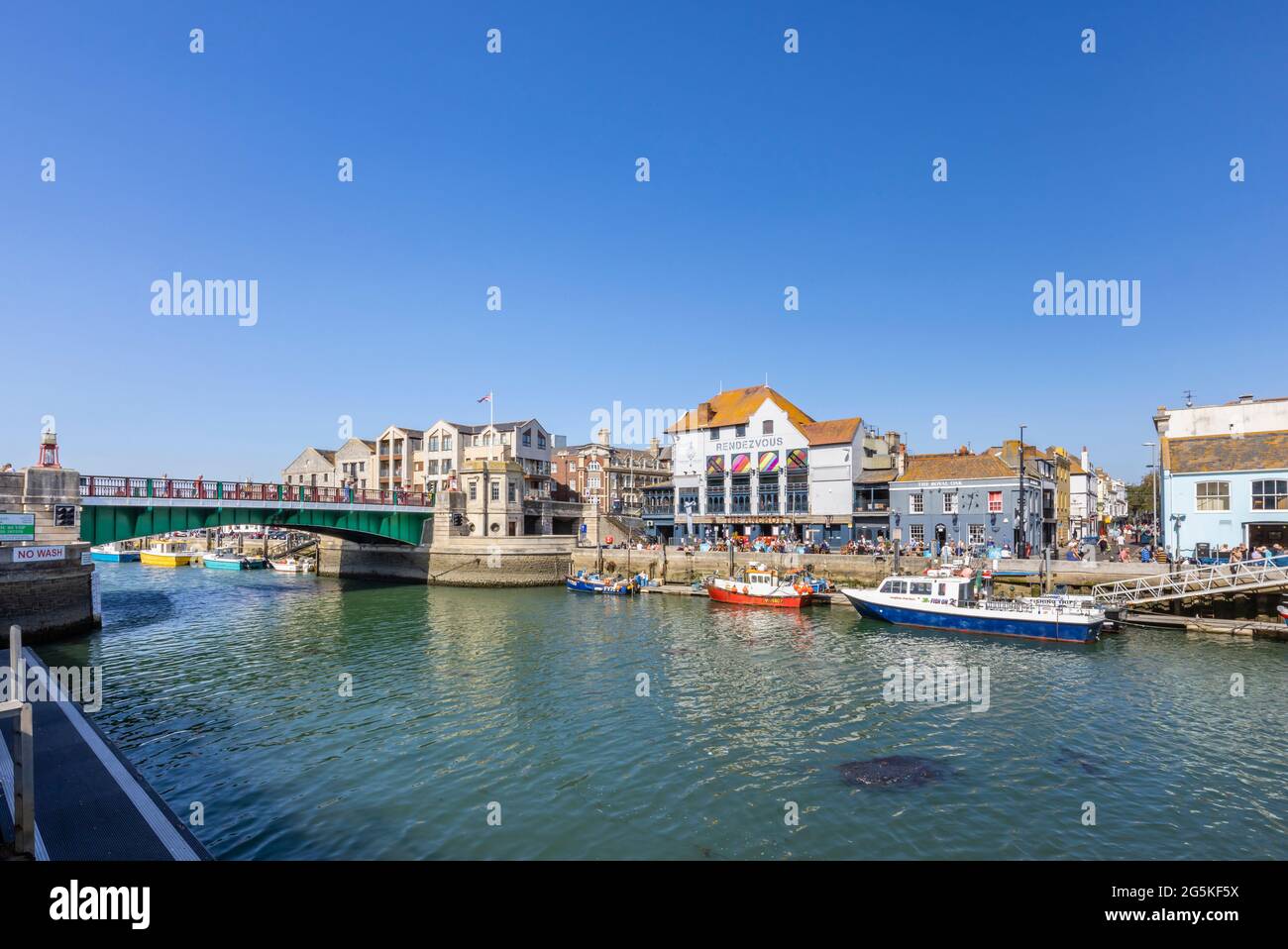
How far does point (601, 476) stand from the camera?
10181cm

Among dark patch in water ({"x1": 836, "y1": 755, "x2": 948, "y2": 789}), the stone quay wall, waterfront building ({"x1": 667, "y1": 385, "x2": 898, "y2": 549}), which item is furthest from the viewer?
waterfront building ({"x1": 667, "y1": 385, "x2": 898, "y2": 549})

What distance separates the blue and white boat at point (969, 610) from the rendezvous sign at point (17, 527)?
143 ft

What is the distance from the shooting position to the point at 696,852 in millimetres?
14664

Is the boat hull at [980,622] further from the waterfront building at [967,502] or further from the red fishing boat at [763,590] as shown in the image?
the waterfront building at [967,502]

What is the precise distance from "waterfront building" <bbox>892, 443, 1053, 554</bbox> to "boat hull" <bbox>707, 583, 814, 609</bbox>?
14.7m

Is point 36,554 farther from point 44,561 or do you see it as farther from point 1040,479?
point 1040,479

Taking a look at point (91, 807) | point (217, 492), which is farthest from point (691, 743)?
point (217, 492)

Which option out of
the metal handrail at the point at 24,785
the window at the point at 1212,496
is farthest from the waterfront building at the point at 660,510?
the metal handrail at the point at 24,785

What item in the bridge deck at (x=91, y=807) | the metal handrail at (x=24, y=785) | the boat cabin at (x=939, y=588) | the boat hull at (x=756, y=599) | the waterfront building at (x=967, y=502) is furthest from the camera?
the waterfront building at (x=967, y=502)

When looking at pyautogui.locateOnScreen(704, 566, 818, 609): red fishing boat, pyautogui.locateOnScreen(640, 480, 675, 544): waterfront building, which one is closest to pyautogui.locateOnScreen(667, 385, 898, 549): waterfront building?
pyautogui.locateOnScreen(640, 480, 675, 544): waterfront building

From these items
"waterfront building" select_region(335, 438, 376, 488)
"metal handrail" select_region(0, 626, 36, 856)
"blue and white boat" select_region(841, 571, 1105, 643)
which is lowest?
"blue and white boat" select_region(841, 571, 1105, 643)

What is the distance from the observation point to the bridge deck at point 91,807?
38.3ft

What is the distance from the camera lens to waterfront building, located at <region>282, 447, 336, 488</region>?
349ft

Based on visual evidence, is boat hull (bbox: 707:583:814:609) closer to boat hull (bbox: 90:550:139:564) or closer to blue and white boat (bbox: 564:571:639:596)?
blue and white boat (bbox: 564:571:639:596)
